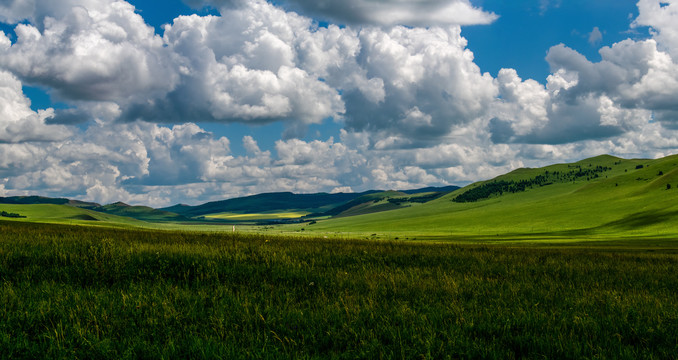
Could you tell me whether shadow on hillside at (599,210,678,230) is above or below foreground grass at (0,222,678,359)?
below

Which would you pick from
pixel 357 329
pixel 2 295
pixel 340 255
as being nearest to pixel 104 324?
pixel 2 295

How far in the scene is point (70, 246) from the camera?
1481 centimetres

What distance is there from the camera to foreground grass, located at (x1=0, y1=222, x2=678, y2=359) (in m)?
6.64

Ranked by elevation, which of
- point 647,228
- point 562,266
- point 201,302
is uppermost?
point 201,302

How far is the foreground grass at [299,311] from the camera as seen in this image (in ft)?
21.8

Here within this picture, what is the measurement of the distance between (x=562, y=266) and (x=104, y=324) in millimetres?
15197

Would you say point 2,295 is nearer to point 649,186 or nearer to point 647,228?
point 647,228

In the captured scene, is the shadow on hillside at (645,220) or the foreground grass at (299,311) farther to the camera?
the shadow on hillside at (645,220)

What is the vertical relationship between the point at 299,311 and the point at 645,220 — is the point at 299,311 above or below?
above

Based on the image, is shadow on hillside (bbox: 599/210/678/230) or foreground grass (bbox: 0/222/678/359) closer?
foreground grass (bbox: 0/222/678/359)

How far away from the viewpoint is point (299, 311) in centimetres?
812

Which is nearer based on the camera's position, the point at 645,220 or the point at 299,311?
the point at 299,311

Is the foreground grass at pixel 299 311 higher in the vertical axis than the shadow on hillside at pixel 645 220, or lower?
higher

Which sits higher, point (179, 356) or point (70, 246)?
point (70, 246)
